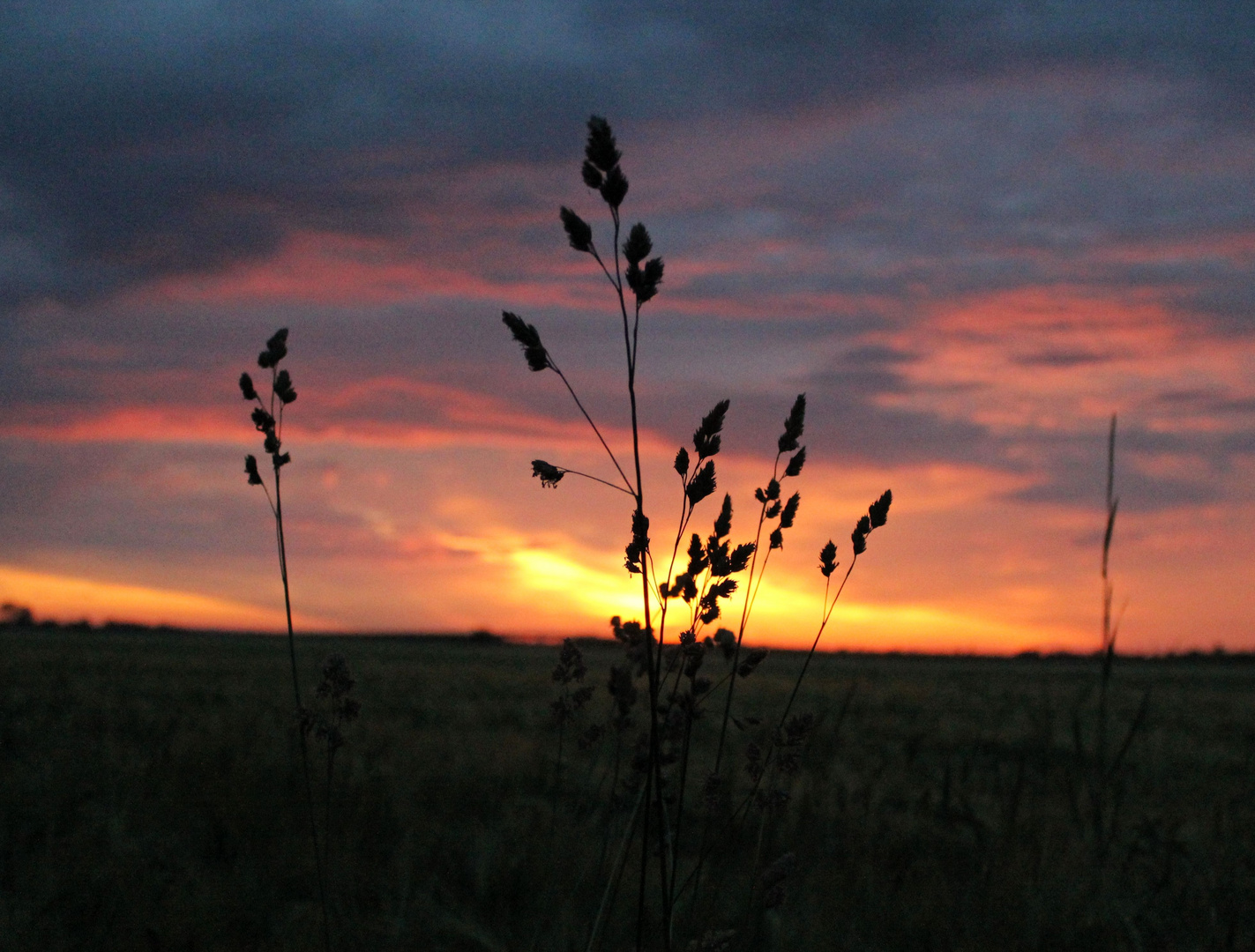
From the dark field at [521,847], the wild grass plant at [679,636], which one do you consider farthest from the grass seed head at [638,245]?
the dark field at [521,847]

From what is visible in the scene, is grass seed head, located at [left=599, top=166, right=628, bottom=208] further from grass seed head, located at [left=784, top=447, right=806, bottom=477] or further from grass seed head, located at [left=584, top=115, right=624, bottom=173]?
grass seed head, located at [left=784, top=447, right=806, bottom=477]

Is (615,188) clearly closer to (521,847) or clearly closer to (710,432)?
(710,432)

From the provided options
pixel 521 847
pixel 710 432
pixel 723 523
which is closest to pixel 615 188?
pixel 710 432

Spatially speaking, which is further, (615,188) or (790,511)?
(790,511)

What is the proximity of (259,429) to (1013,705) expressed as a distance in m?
14.4

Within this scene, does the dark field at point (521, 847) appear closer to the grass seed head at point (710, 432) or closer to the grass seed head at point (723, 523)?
the grass seed head at point (723, 523)

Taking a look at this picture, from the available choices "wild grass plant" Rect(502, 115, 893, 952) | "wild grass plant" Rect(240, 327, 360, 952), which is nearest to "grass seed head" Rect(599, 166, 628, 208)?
"wild grass plant" Rect(502, 115, 893, 952)

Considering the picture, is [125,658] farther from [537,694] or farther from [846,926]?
[846,926]

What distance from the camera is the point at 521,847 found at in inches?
160

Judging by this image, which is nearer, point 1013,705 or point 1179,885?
point 1179,885

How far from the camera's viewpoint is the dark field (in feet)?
10.2

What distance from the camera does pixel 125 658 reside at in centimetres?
1689

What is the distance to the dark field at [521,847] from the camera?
312cm

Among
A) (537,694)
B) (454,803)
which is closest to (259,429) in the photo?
(454,803)
